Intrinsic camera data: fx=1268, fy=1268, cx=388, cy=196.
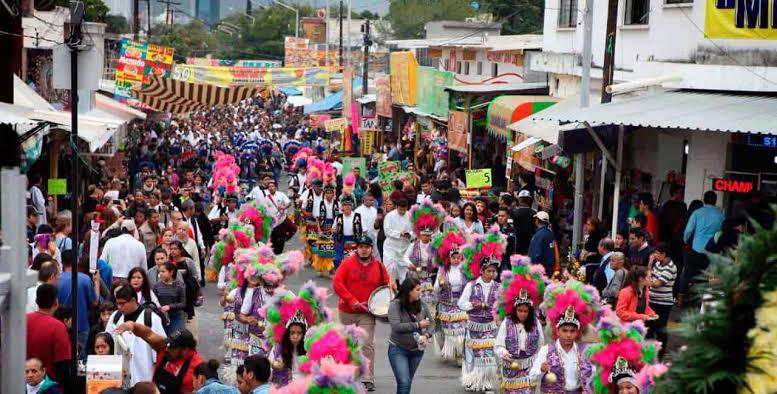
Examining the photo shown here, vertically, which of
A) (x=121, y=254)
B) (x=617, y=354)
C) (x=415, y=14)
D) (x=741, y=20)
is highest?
(x=741, y=20)

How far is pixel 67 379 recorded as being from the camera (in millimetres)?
9703

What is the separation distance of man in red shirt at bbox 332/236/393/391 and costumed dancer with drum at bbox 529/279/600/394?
305cm

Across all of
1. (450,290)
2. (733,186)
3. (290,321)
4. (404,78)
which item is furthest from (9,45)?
(404,78)

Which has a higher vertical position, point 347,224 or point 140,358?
point 140,358

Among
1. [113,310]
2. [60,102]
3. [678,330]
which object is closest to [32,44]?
[60,102]

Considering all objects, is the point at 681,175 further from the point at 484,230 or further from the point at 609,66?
the point at 484,230

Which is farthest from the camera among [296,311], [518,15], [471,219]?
[518,15]

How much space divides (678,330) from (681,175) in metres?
16.1

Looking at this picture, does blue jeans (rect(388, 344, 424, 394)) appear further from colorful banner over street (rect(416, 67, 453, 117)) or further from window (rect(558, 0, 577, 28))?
colorful banner over street (rect(416, 67, 453, 117))

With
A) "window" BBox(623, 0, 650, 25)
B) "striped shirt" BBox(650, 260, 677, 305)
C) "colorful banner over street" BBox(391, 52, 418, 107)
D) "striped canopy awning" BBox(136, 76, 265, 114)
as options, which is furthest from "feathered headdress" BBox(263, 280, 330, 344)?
"colorful banner over street" BBox(391, 52, 418, 107)

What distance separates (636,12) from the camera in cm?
2261

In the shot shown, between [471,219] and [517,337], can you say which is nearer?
[517,337]

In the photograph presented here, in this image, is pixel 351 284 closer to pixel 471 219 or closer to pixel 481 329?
pixel 481 329

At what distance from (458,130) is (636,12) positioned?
387 inches
